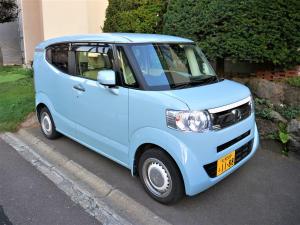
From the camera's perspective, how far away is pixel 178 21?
18.7 feet

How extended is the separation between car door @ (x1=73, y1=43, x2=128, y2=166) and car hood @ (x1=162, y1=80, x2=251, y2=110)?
2.16ft

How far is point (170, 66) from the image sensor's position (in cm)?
353

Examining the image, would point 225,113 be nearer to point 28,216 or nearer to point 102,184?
point 102,184

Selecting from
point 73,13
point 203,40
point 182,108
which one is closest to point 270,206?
point 182,108

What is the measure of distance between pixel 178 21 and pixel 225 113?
3105 millimetres

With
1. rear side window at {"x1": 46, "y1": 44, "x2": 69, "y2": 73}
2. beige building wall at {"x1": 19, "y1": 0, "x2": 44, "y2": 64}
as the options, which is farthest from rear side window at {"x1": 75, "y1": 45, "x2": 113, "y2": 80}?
beige building wall at {"x1": 19, "y1": 0, "x2": 44, "y2": 64}

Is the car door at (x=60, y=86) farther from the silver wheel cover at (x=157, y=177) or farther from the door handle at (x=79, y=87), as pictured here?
the silver wheel cover at (x=157, y=177)

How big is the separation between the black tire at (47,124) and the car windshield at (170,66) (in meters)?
2.23

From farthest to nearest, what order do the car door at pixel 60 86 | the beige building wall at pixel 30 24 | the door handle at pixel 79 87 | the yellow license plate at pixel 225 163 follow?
the beige building wall at pixel 30 24, the car door at pixel 60 86, the door handle at pixel 79 87, the yellow license plate at pixel 225 163

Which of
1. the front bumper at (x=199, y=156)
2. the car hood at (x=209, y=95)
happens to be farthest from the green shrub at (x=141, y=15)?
the front bumper at (x=199, y=156)

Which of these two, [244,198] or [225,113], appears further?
[244,198]

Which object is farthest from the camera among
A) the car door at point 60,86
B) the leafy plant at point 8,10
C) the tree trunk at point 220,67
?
the leafy plant at point 8,10

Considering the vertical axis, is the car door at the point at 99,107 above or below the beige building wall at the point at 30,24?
below

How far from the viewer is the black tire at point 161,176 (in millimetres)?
3025
